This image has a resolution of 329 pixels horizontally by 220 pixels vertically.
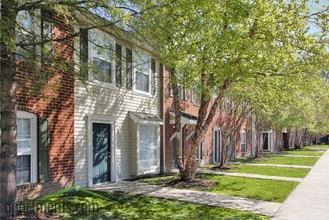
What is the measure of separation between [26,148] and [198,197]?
514 centimetres

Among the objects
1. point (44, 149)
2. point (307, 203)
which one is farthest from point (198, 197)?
point (44, 149)

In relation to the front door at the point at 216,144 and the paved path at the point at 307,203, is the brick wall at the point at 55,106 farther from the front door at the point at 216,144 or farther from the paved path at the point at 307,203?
the front door at the point at 216,144

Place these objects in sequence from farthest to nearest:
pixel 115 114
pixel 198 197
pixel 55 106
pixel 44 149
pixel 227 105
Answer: pixel 227 105 < pixel 115 114 < pixel 198 197 < pixel 55 106 < pixel 44 149

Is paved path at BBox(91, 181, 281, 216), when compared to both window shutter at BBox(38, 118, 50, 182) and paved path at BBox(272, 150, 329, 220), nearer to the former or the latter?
paved path at BBox(272, 150, 329, 220)

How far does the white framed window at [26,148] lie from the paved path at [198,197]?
255 centimetres

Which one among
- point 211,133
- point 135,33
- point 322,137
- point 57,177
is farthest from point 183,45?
point 322,137

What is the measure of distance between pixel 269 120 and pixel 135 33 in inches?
846

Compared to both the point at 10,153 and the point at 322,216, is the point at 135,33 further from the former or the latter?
the point at 322,216

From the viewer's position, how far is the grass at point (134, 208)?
26.1 feet

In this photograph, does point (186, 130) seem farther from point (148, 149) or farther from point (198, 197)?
point (198, 197)

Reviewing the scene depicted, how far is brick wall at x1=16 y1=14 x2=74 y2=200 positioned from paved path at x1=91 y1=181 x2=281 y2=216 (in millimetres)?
1636

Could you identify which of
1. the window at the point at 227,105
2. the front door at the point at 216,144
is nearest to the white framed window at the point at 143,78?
the front door at the point at 216,144

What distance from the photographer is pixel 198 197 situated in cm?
1049

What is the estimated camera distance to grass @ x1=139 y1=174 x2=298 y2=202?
11103 mm
